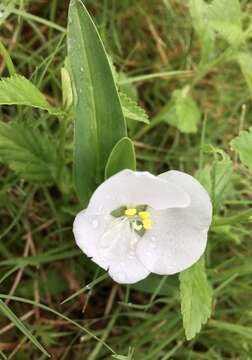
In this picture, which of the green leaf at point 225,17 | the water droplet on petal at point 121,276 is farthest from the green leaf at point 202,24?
the water droplet on petal at point 121,276

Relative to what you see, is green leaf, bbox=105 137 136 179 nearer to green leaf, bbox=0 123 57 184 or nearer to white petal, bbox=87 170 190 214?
white petal, bbox=87 170 190 214

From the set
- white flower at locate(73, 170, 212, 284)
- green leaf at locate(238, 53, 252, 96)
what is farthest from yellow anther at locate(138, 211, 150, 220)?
green leaf at locate(238, 53, 252, 96)

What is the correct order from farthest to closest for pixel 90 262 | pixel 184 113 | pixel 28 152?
pixel 184 113 → pixel 90 262 → pixel 28 152

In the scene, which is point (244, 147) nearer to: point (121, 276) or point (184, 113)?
point (121, 276)

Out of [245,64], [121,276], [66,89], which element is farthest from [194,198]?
[245,64]

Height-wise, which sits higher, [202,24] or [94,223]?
[202,24]

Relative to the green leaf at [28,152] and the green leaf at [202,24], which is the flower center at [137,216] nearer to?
the green leaf at [28,152]

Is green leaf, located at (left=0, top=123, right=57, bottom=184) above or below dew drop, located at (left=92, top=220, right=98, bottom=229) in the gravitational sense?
above
